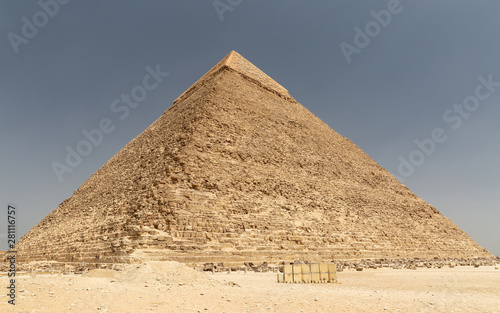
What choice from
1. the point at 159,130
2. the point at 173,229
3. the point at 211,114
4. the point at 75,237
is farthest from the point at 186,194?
the point at 159,130

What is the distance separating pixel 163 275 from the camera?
6.82m

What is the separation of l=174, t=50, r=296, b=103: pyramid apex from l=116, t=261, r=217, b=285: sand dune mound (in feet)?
73.8

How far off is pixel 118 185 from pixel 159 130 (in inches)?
235

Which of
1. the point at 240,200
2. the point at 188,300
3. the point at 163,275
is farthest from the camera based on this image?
the point at 240,200

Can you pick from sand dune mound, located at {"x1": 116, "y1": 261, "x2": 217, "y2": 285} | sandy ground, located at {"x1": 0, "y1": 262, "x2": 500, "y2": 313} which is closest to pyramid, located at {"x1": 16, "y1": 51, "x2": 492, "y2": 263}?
sand dune mound, located at {"x1": 116, "y1": 261, "x2": 217, "y2": 285}

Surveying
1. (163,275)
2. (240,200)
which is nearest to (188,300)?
(163,275)

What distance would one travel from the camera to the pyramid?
12383mm

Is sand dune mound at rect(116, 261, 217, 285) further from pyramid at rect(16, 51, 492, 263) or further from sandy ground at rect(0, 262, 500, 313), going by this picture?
pyramid at rect(16, 51, 492, 263)

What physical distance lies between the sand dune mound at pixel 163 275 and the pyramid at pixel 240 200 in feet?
11.4

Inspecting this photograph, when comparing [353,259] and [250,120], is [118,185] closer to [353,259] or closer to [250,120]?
[250,120]

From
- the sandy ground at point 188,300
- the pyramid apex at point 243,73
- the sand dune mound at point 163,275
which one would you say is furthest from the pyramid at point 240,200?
the sandy ground at point 188,300

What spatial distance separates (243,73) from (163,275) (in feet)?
78.6

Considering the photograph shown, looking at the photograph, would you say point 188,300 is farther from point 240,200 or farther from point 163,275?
point 240,200

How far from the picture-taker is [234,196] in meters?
14.9
